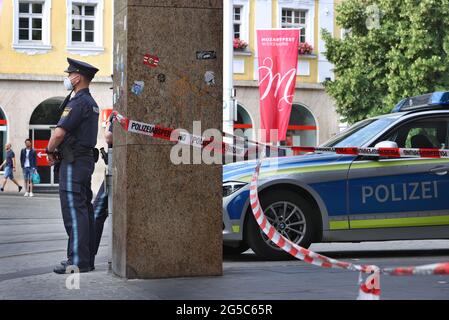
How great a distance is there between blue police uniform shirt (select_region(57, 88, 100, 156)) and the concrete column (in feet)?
2.63

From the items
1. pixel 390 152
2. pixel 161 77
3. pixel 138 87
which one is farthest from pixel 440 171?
pixel 138 87

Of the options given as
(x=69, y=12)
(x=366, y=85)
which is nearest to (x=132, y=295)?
(x=366, y=85)

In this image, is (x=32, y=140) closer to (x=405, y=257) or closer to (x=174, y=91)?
(x=405, y=257)

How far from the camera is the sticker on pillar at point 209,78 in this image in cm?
845

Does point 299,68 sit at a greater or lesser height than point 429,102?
greater

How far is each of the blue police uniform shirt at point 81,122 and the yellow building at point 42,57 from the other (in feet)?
92.5

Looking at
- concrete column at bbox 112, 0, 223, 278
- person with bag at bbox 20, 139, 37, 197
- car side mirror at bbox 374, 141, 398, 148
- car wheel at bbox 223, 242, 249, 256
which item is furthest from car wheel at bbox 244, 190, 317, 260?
person with bag at bbox 20, 139, 37, 197

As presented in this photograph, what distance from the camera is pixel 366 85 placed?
36156 mm

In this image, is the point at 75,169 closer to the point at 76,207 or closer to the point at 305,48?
the point at 76,207

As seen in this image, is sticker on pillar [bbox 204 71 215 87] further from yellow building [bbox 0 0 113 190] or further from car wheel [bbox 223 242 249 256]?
yellow building [bbox 0 0 113 190]

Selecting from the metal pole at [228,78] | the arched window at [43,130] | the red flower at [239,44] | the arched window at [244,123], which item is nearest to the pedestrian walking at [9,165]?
the arched window at [43,130]

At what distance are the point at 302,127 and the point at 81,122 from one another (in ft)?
108

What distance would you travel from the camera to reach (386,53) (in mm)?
35750

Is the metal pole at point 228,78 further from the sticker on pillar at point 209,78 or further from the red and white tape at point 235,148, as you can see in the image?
the sticker on pillar at point 209,78
